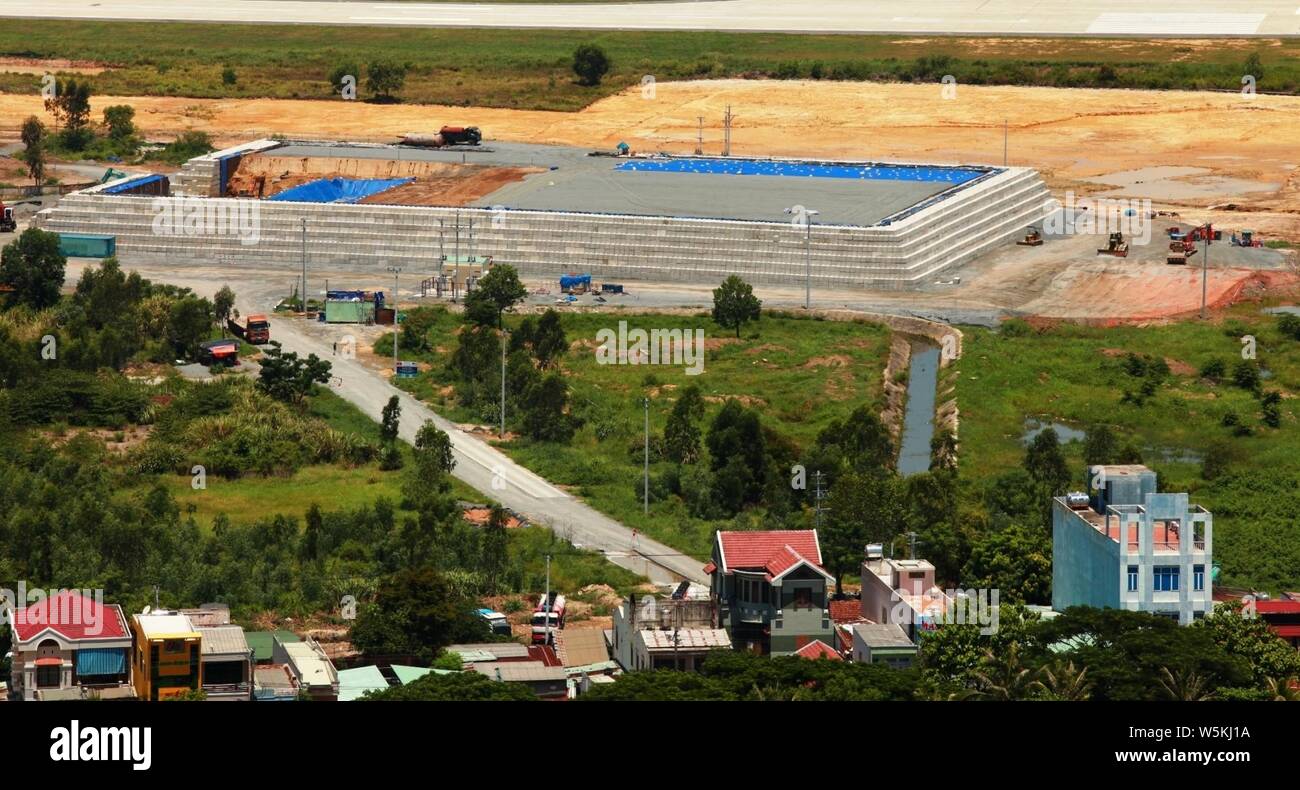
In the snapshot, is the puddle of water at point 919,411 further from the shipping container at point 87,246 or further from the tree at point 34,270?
the shipping container at point 87,246

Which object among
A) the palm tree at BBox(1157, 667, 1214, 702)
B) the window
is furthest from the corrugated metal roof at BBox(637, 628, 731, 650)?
the palm tree at BBox(1157, 667, 1214, 702)

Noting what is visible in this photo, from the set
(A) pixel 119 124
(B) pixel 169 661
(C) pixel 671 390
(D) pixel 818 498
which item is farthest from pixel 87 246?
(B) pixel 169 661

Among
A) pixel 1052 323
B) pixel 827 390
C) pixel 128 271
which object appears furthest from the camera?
pixel 128 271

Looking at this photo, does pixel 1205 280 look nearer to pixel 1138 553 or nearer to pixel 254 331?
pixel 254 331

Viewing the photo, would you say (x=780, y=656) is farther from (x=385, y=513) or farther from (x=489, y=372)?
(x=489, y=372)

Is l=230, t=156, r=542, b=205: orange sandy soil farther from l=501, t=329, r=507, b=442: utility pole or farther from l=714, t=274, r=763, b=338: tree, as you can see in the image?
l=501, t=329, r=507, b=442: utility pole
